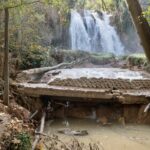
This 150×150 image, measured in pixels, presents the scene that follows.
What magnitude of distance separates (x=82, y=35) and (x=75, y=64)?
230 inches

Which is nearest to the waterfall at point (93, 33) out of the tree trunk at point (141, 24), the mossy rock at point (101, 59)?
the mossy rock at point (101, 59)

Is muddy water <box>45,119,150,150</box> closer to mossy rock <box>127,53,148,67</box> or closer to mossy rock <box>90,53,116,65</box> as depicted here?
mossy rock <box>127,53,148,67</box>

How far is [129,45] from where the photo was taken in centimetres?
2655

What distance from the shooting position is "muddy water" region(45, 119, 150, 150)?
8984 mm

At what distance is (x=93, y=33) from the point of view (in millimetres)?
24797

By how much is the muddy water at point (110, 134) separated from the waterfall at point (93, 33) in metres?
13.4

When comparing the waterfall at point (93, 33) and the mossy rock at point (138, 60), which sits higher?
the waterfall at point (93, 33)

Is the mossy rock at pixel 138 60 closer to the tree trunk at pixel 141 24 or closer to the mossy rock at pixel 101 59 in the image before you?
the mossy rock at pixel 101 59

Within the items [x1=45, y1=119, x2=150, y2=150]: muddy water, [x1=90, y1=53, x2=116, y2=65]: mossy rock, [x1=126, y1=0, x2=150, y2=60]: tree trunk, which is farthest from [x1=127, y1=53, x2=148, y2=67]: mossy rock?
[x1=126, y1=0, x2=150, y2=60]: tree trunk

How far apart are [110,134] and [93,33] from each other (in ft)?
51.3

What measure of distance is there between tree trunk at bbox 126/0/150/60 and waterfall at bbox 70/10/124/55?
1794 cm

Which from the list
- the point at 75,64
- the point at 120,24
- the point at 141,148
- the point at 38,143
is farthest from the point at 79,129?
the point at 120,24

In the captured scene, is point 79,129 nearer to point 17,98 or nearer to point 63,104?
point 63,104

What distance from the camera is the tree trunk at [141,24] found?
18.8 feet
